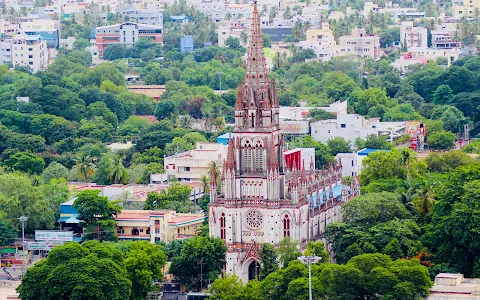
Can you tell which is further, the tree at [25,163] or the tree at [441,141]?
the tree at [441,141]

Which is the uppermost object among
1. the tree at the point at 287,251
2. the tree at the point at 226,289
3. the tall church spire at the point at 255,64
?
the tall church spire at the point at 255,64

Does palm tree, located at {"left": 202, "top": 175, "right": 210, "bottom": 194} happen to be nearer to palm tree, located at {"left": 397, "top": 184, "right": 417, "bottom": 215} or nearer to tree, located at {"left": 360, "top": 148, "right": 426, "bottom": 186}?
tree, located at {"left": 360, "top": 148, "right": 426, "bottom": 186}

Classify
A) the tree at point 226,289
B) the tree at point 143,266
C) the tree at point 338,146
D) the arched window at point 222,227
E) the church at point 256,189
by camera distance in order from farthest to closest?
the tree at point 338,146, the arched window at point 222,227, the church at point 256,189, the tree at point 143,266, the tree at point 226,289

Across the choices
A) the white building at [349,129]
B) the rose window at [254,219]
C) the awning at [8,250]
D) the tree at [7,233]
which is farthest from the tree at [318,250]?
the white building at [349,129]

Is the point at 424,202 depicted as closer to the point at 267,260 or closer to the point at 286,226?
the point at 286,226

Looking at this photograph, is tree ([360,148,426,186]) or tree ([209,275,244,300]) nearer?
tree ([209,275,244,300])

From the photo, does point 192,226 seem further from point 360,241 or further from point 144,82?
point 144,82

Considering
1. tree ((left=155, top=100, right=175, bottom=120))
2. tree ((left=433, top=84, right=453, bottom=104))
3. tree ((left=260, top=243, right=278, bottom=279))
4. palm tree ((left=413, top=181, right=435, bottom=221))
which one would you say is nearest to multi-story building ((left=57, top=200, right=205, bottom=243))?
tree ((left=260, top=243, right=278, bottom=279))

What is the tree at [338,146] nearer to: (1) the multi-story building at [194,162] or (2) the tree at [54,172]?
(1) the multi-story building at [194,162]
